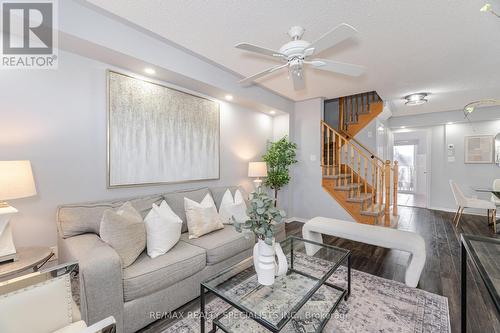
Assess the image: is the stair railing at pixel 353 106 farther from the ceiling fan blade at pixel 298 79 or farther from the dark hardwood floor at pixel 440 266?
the ceiling fan blade at pixel 298 79

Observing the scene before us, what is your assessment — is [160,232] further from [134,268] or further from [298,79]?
[298,79]

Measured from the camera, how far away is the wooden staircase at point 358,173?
3.85m

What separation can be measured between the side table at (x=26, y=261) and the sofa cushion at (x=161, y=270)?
0.56m

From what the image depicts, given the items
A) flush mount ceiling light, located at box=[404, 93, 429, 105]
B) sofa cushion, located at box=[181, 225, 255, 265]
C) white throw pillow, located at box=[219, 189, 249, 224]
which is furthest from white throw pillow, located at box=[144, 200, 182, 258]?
flush mount ceiling light, located at box=[404, 93, 429, 105]

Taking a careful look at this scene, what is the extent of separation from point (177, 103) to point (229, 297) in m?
2.31

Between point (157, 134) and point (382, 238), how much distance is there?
2.77 m

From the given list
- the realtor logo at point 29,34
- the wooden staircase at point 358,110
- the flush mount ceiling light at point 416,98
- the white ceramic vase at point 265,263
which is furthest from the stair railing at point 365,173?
the realtor logo at point 29,34

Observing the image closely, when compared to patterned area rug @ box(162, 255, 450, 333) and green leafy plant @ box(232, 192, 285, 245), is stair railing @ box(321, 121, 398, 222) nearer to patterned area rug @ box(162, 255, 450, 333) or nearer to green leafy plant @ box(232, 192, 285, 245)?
patterned area rug @ box(162, 255, 450, 333)

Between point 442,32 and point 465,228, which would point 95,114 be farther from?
Result: point 465,228

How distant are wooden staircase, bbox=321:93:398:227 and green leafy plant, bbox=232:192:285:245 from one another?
2880mm

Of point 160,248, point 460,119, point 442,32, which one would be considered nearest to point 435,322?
point 160,248

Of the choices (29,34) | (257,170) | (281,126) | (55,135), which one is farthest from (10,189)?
(281,126)

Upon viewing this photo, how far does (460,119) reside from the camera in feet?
17.1

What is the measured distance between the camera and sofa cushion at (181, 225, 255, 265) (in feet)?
6.62
